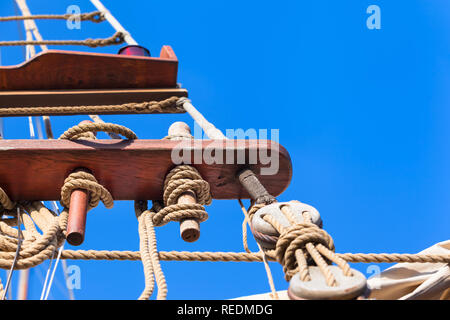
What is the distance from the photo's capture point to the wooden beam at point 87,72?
2.97m

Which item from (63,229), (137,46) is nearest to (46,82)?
(137,46)

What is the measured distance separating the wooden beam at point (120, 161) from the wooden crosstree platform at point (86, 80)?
3.41 ft

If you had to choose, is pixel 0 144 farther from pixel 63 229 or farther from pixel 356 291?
pixel 356 291

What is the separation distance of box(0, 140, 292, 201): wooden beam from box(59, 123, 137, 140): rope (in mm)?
48

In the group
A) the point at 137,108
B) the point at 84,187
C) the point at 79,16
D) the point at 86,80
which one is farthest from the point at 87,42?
the point at 84,187

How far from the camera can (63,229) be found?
1796mm

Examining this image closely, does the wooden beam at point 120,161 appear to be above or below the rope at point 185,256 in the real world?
above

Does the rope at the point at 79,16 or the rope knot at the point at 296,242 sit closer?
the rope knot at the point at 296,242

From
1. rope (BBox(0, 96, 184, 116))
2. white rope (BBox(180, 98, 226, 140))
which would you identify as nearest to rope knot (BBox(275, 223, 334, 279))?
white rope (BBox(180, 98, 226, 140))

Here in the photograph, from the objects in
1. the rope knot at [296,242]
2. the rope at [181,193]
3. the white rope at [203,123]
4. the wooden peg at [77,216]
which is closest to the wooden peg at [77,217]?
the wooden peg at [77,216]

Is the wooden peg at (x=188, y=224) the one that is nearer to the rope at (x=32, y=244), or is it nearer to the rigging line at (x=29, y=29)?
the rope at (x=32, y=244)

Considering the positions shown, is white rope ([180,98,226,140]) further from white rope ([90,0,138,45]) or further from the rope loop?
white rope ([90,0,138,45])

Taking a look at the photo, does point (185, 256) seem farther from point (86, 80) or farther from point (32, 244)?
point (86, 80)
